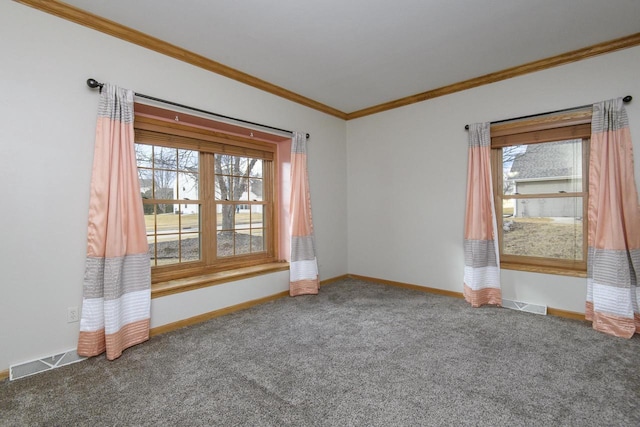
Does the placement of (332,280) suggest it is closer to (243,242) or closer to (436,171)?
(243,242)

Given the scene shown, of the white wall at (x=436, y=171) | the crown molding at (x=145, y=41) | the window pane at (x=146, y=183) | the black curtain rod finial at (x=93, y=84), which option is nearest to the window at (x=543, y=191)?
the white wall at (x=436, y=171)

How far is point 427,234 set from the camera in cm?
402

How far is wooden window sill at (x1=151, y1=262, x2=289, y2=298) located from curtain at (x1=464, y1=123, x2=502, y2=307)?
2255 mm

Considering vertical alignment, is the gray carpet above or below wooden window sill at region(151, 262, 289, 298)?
below

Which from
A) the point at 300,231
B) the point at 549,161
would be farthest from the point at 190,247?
the point at 549,161

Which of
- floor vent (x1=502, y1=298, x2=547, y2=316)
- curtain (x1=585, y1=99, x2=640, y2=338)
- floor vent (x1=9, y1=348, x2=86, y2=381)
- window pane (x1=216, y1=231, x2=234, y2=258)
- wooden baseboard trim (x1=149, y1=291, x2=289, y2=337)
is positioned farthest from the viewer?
window pane (x1=216, y1=231, x2=234, y2=258)

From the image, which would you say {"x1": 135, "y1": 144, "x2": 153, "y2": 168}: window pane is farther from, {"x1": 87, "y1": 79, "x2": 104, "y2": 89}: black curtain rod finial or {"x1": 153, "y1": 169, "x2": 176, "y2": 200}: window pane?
{"x1": 87, "y1": 79, "x2": 104, "y2": 89}: black curtain rod finial

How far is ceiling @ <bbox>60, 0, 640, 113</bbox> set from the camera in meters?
2.27

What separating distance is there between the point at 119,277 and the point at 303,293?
7.01 feet

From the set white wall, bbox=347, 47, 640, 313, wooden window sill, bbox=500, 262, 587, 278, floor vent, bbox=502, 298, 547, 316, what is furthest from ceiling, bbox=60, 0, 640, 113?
floor vent, bbox=502, 298, 547, 316

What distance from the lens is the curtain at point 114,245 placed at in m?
2.29

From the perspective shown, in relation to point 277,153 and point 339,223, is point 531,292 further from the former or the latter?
point 277,153

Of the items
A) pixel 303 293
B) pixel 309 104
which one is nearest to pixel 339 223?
pixel 303 293

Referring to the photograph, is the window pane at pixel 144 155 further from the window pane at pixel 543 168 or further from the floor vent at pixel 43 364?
the window pane at pixel 543 168
